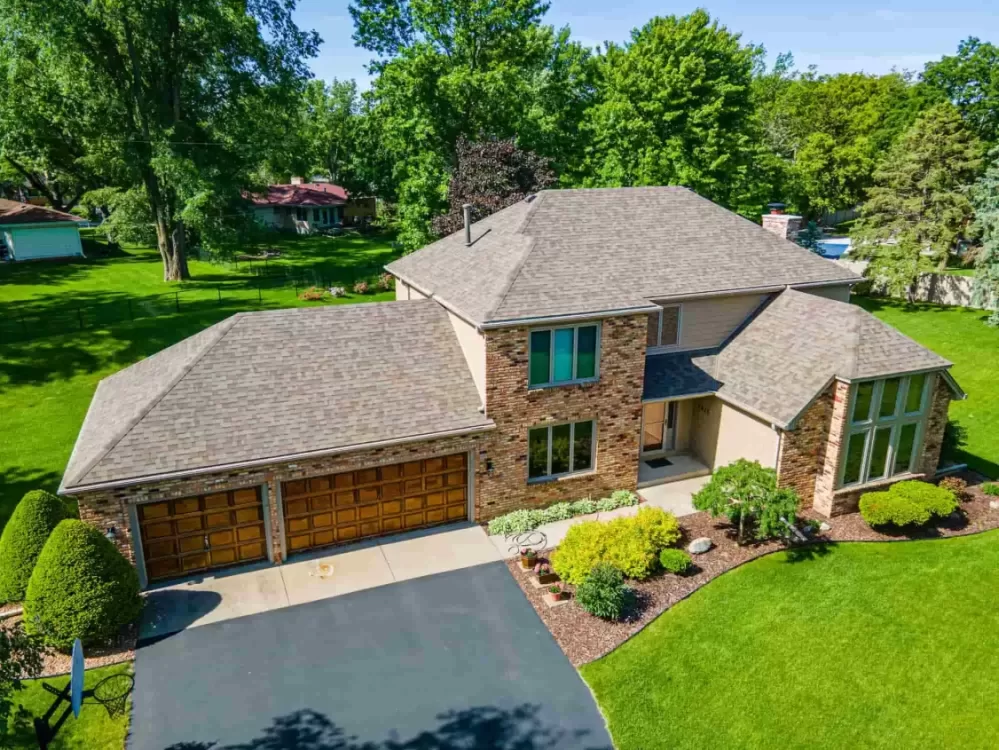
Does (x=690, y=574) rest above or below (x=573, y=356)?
below

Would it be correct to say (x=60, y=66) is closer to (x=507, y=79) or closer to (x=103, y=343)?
(x=103, y=343)

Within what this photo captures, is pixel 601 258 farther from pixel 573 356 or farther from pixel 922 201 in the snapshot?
pixel 922 201

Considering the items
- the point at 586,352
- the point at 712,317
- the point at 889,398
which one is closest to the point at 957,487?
the point at 889,398

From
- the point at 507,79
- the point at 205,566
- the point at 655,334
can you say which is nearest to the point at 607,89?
the point at 507,79

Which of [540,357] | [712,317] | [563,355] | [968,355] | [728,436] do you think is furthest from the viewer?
[968,355]

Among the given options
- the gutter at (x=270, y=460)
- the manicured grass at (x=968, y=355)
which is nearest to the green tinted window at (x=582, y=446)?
the gutter at (x=270, y=460)

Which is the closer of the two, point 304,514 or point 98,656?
point 98,656
